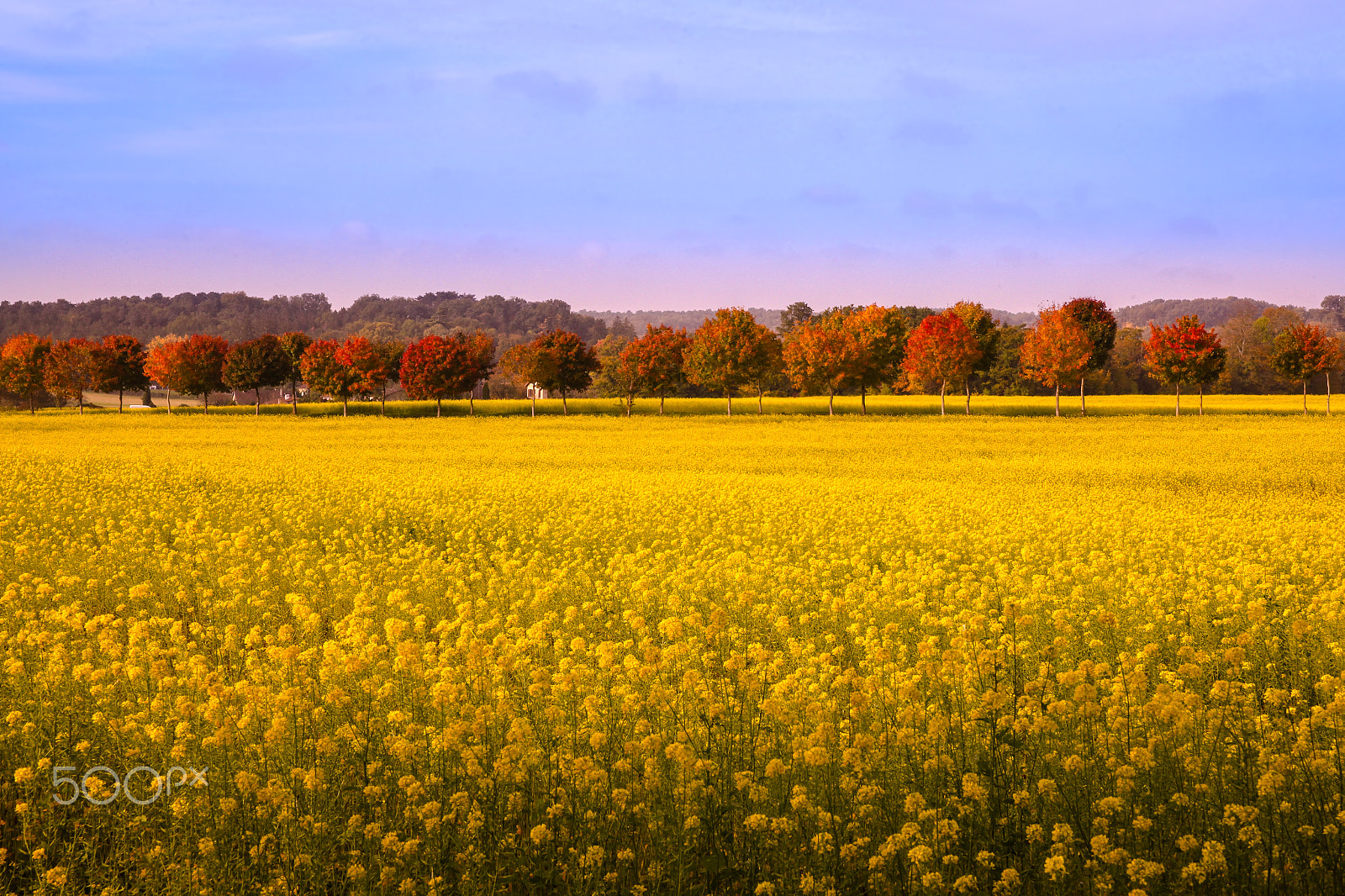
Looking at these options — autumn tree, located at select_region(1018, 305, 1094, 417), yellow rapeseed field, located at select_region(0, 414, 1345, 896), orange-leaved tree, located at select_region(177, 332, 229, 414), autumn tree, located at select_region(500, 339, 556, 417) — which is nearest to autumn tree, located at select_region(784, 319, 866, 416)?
autumn tree, located at select_region(1018, 305, 1094, 417)

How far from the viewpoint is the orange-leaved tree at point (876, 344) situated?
222 ft

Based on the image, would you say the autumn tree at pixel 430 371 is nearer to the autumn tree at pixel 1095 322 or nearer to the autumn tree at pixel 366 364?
the autumn tree at pixel 366 364

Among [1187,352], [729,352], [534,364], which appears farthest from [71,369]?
[1187,352]

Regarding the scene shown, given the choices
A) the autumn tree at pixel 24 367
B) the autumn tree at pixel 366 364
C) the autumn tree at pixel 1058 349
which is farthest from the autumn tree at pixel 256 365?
the autumn tree at pixel 1058 349

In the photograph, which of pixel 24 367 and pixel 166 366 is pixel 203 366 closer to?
pixel 166 366

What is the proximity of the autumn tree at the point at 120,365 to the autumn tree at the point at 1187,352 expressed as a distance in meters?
87.2

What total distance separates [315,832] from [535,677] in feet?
6.91

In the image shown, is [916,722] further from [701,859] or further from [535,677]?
[535,677]

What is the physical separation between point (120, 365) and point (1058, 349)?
8338 cm

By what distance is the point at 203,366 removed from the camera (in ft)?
274

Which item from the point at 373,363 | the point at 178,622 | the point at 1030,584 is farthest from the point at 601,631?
the point at 373,363

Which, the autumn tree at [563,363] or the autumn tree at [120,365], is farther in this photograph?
the autumn tree at [120,365]

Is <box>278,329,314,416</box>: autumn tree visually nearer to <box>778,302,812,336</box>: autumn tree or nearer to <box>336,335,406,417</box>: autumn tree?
<box>336,335,406,417</box>: autumn tree

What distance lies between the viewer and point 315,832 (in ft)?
16.5
